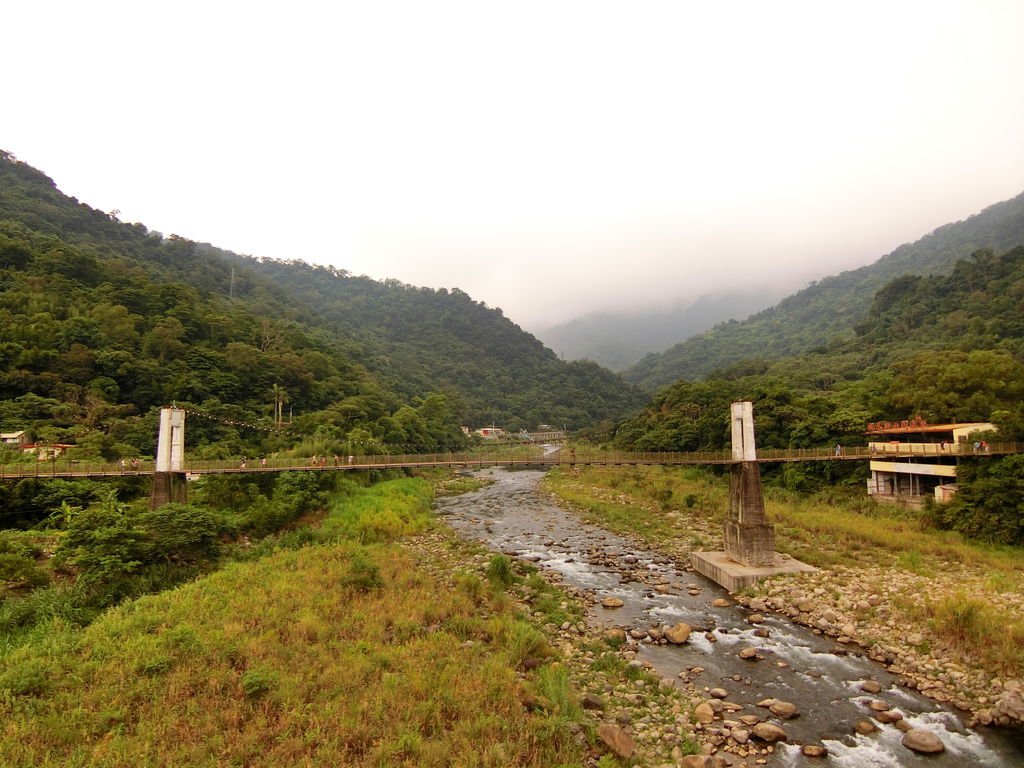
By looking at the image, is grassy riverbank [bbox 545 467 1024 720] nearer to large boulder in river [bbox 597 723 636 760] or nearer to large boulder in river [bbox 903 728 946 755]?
large boulder in river [bbox 903 728 946 755]

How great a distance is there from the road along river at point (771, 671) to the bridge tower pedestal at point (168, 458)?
14685 mm

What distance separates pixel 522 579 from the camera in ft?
63.5

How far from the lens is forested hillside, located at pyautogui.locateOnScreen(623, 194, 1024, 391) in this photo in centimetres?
11819

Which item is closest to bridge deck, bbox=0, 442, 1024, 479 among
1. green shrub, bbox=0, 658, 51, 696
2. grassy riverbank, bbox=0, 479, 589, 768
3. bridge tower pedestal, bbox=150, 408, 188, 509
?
bridge tower pedestal, bbox=150, 408, 188, 509

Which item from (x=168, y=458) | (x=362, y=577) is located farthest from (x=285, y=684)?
(x=168, y=458)

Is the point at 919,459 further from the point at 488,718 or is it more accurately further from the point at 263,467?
the point at 263,467

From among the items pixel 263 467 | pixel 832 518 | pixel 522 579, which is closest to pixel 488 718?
pixel 522 579

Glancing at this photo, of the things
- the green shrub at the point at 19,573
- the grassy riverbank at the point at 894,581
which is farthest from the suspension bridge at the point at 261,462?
the green shrub at the point at 19,573

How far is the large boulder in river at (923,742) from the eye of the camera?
31.3 feet

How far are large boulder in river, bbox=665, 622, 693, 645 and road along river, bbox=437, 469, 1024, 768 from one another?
21 centimetres

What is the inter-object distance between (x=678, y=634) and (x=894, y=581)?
28.5 feet

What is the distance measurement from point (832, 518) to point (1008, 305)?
53.3m

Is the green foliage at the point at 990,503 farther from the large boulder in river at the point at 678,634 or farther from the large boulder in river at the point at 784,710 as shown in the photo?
the large boulder in river at the point at 784,710

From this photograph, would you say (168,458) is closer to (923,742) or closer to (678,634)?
(678,634)
